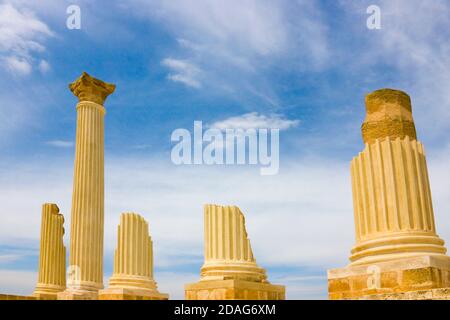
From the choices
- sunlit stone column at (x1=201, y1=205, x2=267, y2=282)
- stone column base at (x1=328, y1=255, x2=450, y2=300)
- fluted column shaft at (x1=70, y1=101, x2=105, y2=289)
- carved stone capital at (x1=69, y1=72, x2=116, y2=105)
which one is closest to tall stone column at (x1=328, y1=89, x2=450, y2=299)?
stone column base at (x1=328, y1=255, x2=450, y2=300)

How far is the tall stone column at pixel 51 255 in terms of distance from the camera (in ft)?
83.8

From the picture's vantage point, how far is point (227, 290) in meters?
13.7

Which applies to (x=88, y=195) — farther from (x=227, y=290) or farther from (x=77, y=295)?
(x=227, y=290)

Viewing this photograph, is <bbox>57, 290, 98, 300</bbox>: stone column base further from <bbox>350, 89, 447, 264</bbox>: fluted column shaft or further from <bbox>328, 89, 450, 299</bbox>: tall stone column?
<bbox>350, 89, 447, 264</bbox>: fluted column shaft

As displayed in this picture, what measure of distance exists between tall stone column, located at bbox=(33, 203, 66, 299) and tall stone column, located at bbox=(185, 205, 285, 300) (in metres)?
13.5

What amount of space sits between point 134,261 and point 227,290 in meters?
6.95

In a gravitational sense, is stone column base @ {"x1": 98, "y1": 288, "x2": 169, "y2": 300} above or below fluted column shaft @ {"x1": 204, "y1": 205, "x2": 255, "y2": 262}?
below

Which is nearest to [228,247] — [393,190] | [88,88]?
[393,190]

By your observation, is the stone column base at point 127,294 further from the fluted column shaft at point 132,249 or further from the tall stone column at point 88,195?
the tall stone column at point 88,195

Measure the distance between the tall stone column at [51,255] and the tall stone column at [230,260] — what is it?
530 inches

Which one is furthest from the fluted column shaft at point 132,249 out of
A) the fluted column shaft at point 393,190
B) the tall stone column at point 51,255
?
the fluted column shaft at point 393,190

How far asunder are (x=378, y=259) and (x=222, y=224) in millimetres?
5916

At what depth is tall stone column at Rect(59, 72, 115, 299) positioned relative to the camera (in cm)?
2142
